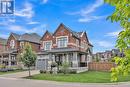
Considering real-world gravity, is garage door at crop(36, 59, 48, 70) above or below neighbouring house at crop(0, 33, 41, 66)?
below

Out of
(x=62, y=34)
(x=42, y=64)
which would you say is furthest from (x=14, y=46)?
(x=62, y=34)

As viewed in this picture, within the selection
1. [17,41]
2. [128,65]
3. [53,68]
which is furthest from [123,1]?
[17,41]

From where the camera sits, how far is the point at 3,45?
219 ft

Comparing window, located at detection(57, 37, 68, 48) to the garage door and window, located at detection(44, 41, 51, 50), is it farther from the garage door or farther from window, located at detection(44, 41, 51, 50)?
the garage door

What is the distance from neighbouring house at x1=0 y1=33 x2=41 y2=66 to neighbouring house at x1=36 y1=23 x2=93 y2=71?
7.52m

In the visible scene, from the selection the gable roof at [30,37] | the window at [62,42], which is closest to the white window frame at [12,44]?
the gable roof at [30,37]

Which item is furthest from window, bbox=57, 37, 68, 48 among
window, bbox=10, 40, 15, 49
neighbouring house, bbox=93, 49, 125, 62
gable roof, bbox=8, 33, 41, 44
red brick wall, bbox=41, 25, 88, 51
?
window, bbox=10, 40, 15, 49

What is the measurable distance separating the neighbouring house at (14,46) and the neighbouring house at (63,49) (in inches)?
296

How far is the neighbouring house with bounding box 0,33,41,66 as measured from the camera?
189 feet

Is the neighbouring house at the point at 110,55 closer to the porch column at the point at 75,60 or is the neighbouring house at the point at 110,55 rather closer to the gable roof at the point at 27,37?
the porch column at the point at 75,60

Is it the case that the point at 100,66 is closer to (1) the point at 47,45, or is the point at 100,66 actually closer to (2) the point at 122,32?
(1) the point at 47,45

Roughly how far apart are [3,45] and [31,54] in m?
36.1

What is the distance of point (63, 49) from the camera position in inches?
1836

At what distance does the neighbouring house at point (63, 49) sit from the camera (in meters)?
44.9
